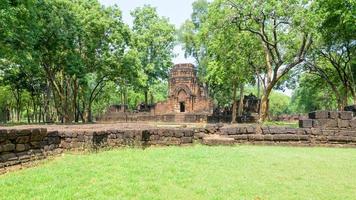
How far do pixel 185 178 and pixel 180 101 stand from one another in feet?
119

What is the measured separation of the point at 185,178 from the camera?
5.89 m

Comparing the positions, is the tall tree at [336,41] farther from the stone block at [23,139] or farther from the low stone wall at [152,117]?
the stone block at [23,139]

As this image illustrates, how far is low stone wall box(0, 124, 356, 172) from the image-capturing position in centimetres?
715

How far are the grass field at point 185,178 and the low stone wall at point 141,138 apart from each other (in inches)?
23.6

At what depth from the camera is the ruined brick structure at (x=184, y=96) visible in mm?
41062

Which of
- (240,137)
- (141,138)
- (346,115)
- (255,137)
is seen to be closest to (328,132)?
(346,115)

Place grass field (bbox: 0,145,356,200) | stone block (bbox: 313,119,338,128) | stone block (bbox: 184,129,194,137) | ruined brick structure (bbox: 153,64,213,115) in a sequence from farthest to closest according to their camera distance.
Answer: ruined brick structure (bbox: 153,64,213,115)
stone block (bbox: 313,119,338,128)
stone block (bbox: 184,129,194,137)
grass field (bbox: 0,145,356,200)

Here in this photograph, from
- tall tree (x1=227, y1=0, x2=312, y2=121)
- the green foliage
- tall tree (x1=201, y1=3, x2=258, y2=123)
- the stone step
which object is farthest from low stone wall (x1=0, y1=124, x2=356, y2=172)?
the green foliage

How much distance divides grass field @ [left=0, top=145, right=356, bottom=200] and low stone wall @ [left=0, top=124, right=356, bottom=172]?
600 mm

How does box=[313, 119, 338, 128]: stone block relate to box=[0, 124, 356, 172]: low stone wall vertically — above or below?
above

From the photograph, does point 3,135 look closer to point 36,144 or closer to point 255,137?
point 36,144

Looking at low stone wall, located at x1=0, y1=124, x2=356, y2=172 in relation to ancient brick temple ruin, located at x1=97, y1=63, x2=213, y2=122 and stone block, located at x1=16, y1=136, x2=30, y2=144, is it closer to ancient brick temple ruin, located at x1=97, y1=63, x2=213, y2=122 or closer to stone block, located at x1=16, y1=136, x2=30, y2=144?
stone block, located at x1=16, y1=136, x2=30, y2=144

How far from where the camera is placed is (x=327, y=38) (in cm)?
2458

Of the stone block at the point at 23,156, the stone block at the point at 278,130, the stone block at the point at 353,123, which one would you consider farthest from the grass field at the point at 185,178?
the stone block at the point at 353,123
